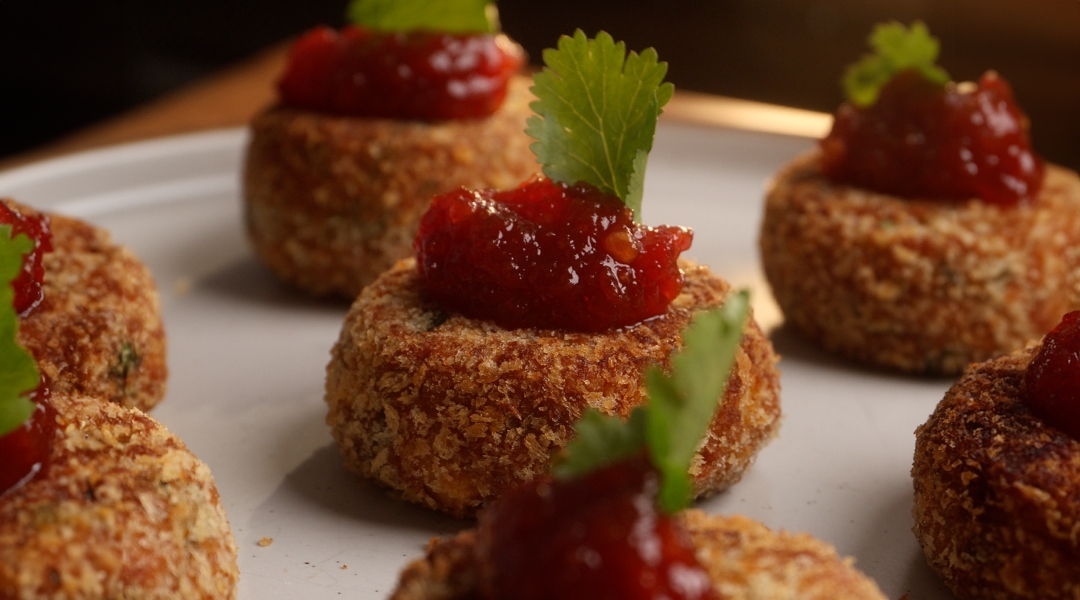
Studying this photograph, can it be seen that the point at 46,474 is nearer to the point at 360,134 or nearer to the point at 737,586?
the point at 737,586

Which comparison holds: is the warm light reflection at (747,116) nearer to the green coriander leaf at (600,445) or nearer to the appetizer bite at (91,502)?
the appetizer bite at (91,502)

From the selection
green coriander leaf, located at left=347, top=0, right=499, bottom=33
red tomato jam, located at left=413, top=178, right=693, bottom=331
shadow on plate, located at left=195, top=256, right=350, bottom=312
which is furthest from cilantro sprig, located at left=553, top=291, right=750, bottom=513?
green coriander leaf, located at left=347, top=0, right=499, bottom=33

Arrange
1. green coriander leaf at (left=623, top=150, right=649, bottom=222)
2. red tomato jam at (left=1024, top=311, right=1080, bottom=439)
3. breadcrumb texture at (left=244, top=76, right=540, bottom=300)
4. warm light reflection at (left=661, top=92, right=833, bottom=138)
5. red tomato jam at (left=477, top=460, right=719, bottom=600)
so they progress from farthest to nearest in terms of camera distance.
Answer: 1. warm light reflection at (left=661, top=92, right=833, bottom=138)
2. breadcrumb texture at (left=244, top=76, right=540, bottom=300)
3. green coriander leaf at (left=623, top=150, right=649, bottom=222)
4. red tomato jam at (left=1024, top=311, right=1080, bottom=439)
5. red tomato jam at (left=477, top=460, right=719, bottom=600)

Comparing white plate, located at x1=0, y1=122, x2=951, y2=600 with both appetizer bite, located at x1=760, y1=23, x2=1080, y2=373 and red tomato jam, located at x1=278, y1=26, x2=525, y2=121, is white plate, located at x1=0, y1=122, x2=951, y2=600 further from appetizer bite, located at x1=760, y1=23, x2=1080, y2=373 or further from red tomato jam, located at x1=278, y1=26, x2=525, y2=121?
red tomato jam, located at x1=278, y1=26, x2=525, y2=121

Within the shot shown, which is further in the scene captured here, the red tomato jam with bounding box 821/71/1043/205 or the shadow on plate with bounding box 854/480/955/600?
the red tomato jam with bounding box 821/71/1043/205

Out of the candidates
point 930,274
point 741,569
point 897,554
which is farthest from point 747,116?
point 741,569

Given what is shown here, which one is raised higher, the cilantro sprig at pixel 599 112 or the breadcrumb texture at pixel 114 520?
the cilantro sprig at pixel 599 112

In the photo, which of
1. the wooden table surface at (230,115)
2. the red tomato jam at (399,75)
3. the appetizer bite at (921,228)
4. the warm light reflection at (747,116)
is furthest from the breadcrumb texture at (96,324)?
the warm light reflection at (747,116)
